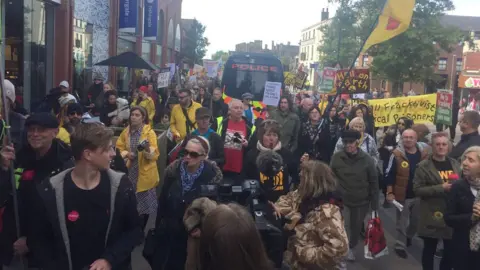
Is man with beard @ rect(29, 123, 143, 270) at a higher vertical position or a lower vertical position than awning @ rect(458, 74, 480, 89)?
lower

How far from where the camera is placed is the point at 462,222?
15.5ft

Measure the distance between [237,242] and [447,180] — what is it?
4192 mm

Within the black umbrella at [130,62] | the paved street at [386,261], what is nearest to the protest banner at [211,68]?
the black umbrella at [130,62]

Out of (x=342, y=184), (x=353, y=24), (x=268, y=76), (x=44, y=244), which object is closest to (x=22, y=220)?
(x=44, y=244)

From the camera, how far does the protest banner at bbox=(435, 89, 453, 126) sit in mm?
11961

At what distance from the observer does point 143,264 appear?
20.5 feet

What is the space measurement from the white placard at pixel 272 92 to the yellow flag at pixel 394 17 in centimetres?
391

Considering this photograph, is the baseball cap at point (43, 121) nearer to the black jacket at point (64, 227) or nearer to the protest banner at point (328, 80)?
the black jacket at point (64, 227)

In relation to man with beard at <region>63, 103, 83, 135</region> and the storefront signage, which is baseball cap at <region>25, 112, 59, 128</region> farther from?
the storefront signage

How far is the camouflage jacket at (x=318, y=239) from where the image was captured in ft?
12.9

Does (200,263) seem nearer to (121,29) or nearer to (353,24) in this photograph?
(121,29)

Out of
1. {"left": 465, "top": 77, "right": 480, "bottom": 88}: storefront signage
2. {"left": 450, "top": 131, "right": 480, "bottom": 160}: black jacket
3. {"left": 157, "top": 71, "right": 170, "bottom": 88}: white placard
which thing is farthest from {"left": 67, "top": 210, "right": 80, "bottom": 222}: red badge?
{"left": 465, "top": 77, "right": 480, "bottom": 88}: storefront signage

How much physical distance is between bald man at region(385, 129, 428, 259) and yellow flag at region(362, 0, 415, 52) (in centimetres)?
176

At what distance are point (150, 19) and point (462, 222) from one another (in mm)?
25869
